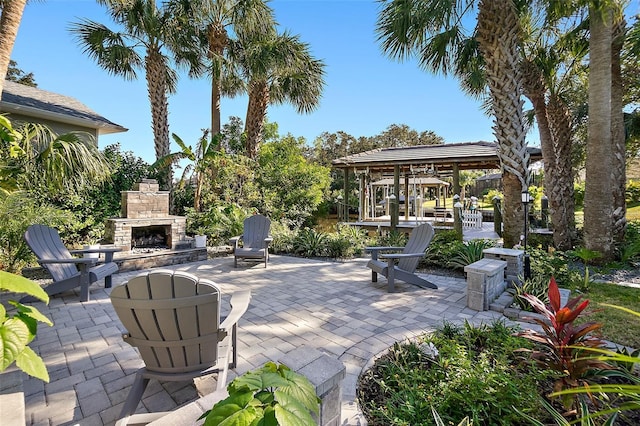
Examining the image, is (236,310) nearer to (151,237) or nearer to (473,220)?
(151,237)

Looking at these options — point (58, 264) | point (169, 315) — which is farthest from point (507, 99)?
point (58, 264)

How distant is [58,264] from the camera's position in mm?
5059

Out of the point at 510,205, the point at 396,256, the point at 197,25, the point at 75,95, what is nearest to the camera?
the point at 396,256

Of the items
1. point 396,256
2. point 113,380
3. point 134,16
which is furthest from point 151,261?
point 134,16

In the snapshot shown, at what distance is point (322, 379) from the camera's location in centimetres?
167

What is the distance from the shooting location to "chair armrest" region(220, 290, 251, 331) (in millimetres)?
2462

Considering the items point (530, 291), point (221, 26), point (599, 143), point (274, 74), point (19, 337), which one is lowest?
point (530, 291)

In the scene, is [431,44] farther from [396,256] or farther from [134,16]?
[134,16]

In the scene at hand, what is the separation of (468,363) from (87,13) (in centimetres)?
1464

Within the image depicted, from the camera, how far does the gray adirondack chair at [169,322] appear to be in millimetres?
2188

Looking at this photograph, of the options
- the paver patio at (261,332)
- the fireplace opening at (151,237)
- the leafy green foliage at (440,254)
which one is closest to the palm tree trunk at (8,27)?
the paver patio at (261,332)

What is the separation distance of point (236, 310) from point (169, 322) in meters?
0.63

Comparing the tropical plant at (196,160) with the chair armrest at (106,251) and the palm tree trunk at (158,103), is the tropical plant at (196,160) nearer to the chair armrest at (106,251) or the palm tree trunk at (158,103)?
the palm tree trunk at (158,103)

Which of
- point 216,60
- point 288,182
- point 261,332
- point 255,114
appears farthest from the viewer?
point 288,182
